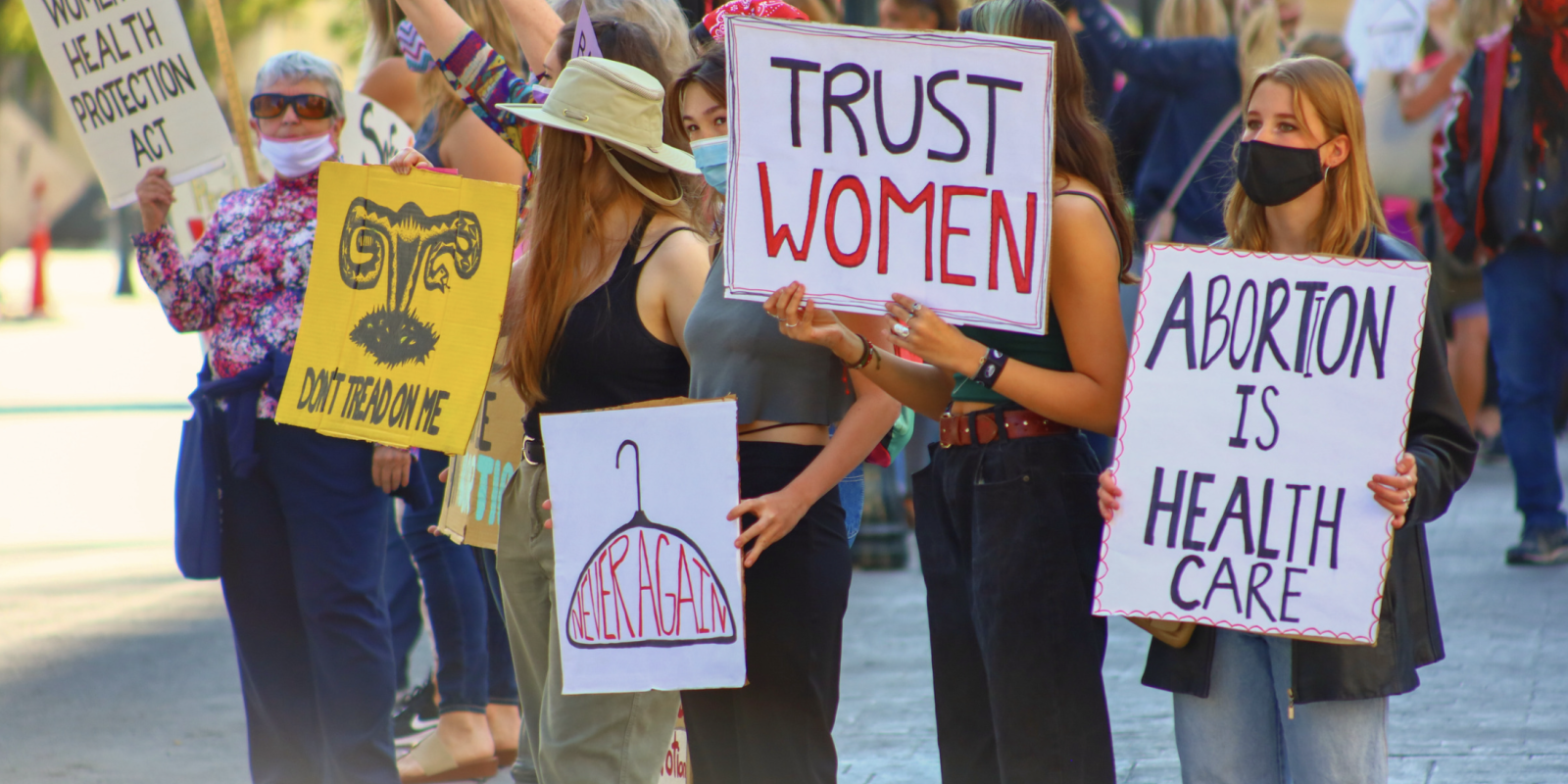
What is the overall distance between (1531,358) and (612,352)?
507cm

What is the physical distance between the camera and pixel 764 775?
3.21m

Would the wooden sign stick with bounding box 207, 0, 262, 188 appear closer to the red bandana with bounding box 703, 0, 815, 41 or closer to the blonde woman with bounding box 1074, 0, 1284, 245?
the red bandana with bounding box 703, 0, 815, 41

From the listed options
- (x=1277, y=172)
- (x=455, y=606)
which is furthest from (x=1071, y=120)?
(x=455, y=606)

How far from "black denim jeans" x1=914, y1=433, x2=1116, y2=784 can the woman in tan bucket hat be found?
0.68 m

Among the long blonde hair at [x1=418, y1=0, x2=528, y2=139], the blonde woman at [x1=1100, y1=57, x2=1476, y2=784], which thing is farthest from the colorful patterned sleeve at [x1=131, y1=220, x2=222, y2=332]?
the blonde woman at [x1=1100, y1=57, x2=1476, y2=784]

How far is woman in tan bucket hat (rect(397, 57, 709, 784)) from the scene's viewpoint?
3270 mm

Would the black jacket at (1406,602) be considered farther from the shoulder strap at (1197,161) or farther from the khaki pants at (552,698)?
the shoulder strap at (1197,161)

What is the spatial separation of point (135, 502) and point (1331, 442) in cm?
915

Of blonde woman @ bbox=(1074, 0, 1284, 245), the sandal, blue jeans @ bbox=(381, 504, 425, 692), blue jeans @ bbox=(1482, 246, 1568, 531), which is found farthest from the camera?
blonde woman @ bbox=(1074, 0, 1284, 245)

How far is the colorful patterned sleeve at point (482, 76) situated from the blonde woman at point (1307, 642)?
76.2 inches

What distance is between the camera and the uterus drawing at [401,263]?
12.1 feet

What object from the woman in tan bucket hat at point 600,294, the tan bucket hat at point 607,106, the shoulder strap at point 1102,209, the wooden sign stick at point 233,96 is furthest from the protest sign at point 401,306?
the shoulder strap at point 1102,209

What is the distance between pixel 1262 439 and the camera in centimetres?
287

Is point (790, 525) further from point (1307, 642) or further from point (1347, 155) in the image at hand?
point (1347, 155)
